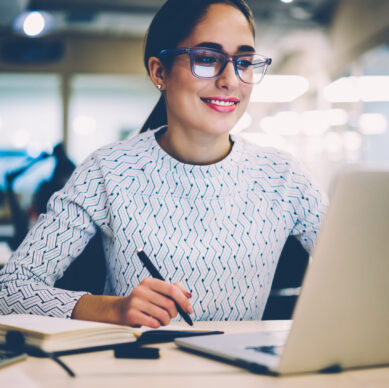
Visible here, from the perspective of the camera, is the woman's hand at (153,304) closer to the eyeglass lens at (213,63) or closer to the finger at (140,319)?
the finger at (140,319)

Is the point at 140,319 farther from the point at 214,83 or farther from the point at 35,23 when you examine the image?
the point at 35,23

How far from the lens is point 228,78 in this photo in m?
1.48

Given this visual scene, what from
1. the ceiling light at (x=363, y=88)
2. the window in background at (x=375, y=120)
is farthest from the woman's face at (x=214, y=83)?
the ceiling light at (x=363, y=88)

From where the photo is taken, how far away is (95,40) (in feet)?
28.5

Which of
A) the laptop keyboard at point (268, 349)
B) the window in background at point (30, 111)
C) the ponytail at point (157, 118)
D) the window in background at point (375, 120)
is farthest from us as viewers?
the window in background at point (30, 111)

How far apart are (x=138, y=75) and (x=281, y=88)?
218 cm

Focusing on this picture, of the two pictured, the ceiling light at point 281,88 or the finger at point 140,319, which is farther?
the ceiling light at point 281,88

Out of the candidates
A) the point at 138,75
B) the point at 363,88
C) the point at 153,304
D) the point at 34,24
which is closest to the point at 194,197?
the point at 153,304

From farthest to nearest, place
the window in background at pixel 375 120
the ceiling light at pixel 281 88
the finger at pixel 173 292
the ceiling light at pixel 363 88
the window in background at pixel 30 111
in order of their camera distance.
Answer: the window in background at pixel 30 111 < the ceiling light at pixel 281 88 < the ceiling light at pixel 363 88 < the window in background at pixel 375 120 < the finger at pixel 173 292

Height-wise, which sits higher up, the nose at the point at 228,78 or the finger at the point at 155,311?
the nose at the point at 228,78

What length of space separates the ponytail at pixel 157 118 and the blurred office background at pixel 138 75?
418 cm

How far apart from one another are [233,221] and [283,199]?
0.55 ft

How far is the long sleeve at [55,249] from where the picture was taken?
125 centimetres

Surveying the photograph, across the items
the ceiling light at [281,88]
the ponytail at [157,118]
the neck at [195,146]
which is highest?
the ceiling light at [281,88]
